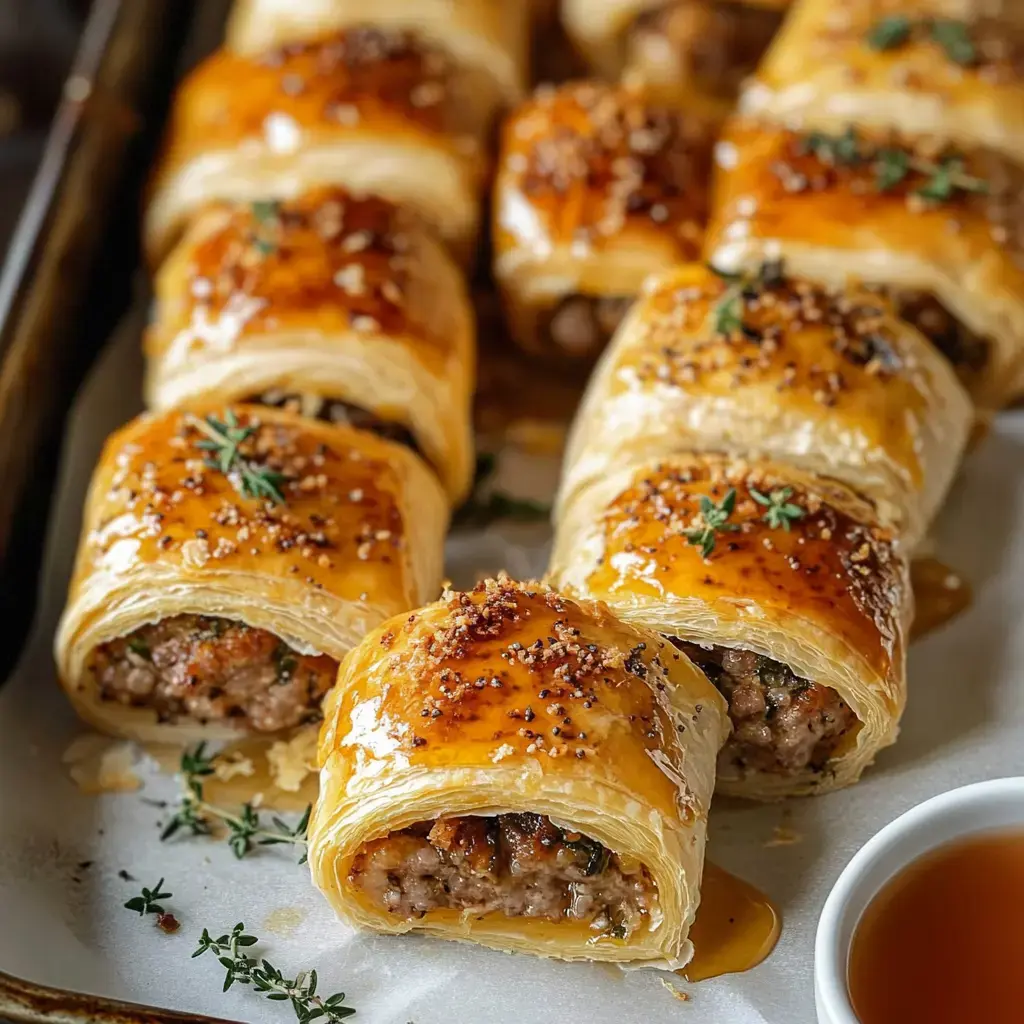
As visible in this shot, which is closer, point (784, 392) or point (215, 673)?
point (215, 673)

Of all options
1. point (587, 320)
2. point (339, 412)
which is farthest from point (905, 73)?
point (339, 412)

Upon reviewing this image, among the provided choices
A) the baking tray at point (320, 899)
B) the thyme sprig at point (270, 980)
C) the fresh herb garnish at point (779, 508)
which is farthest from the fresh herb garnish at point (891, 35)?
the thyme sprig at point (270, 980)

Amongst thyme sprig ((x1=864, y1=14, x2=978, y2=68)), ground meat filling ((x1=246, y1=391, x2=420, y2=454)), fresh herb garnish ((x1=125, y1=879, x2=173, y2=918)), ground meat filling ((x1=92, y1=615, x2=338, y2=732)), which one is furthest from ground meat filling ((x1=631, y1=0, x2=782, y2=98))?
fresh herb garnish ((x1=125, y1=879, x2=173, y2=918))

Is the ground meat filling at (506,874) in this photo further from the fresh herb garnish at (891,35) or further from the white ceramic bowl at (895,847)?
the fresh herb garnish at (891,35)

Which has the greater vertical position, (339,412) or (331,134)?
(331,134)

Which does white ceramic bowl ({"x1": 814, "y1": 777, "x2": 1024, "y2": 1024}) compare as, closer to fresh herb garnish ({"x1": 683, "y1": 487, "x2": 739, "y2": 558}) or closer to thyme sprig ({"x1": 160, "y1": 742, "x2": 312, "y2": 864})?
fresh herb garnish ({"x1": 683, "y1": 487, "x2": 739, "y2": 558})

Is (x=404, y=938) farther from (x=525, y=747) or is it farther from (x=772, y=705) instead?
(x=772, y=705)
